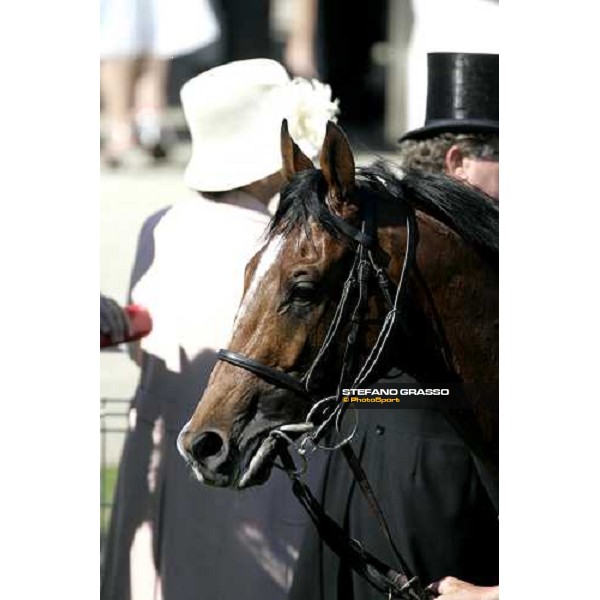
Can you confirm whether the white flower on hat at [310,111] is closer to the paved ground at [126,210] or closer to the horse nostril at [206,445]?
the paved ground at [126,210]

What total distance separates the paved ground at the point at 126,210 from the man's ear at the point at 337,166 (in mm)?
634

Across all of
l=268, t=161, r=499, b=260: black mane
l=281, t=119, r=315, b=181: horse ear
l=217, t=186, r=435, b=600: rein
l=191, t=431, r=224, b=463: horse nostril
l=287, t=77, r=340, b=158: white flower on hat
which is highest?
l=287, t=77, r=340, b=158: white flower on hat

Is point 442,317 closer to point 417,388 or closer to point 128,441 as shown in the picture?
point 417,388

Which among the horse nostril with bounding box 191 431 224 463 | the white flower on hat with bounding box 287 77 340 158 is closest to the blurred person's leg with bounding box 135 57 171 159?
the white flower on hat with bounding box 287 77 340 158

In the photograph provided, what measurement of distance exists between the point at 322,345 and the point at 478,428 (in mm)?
449

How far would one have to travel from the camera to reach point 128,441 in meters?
4.65

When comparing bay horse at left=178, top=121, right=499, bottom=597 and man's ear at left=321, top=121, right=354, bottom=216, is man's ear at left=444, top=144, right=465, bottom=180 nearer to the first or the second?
bay horse at left=178, top=121, right=499, bottom=597

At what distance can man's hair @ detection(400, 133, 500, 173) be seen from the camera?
4.32 metres

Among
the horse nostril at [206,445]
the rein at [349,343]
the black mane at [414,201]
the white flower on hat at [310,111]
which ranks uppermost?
the white flower on hat at [310,111]

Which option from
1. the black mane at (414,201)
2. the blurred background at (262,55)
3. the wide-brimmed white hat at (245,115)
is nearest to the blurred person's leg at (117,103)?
the blurred background at (262,55)

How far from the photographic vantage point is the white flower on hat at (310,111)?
414 cm

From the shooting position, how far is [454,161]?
435 centimetres
